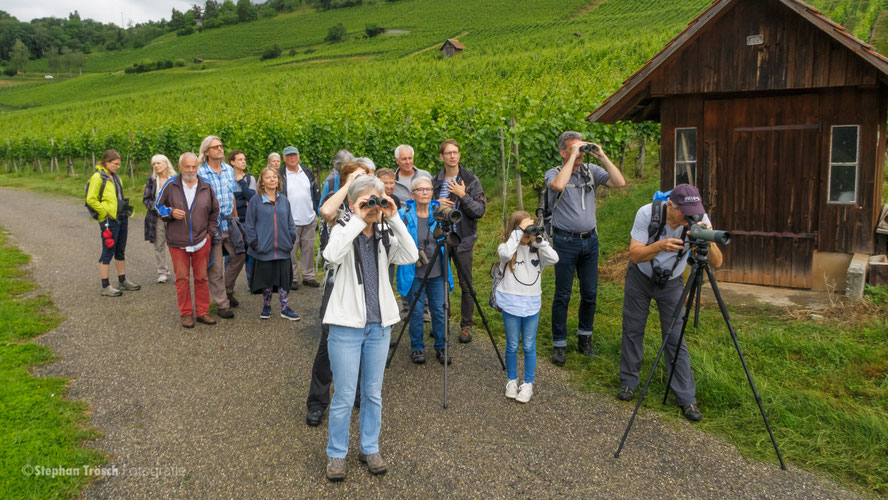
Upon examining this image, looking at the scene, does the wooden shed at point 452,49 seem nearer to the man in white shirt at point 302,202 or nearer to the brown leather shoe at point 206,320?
the man in white shirt at point 302,202

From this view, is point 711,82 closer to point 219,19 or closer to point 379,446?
point 379,446

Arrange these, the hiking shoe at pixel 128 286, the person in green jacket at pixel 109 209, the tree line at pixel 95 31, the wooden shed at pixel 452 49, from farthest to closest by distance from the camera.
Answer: the tree line at pixel 95 31 < the wooden shed at pixel 452 49 < the hiking shoe at pixel 128 286 < the person in green jacket at pixel 109 209

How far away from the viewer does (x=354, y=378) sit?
3596 mm

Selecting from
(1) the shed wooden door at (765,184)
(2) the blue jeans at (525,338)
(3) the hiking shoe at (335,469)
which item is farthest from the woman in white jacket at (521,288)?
(1) the shed wooden door at (765,184)

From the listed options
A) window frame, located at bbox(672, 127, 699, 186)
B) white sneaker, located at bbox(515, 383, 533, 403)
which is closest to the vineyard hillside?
window frame, located at bbox(672, 127, 699, 186)

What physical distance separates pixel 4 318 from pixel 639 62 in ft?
84.3

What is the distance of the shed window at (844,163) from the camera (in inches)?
268

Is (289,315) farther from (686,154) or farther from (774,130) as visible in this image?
(774,130)

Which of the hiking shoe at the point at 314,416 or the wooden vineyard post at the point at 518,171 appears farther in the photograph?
the wooden vineyard post at the point at 518,171

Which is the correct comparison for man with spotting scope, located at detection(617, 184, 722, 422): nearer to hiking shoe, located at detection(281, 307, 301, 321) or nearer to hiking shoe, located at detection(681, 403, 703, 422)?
hiking shoe, located at detection(681, 403, 703, 422)

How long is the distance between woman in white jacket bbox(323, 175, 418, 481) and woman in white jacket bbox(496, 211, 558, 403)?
116cm

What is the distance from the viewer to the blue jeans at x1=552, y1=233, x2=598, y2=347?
17.5 ft

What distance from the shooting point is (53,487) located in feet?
11.5

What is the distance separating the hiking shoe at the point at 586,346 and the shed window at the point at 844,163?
378cm
